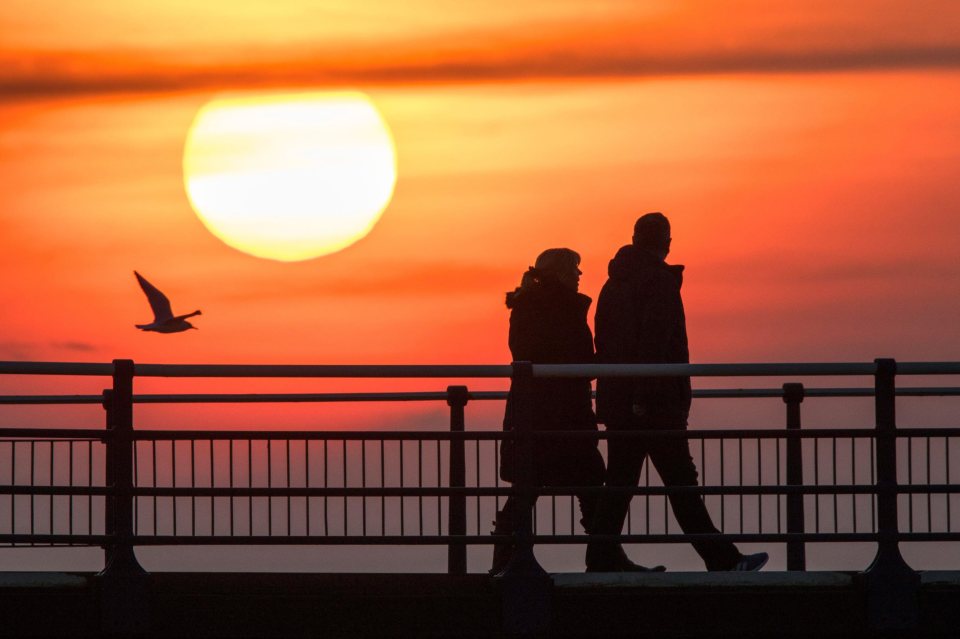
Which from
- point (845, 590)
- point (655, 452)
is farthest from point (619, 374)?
point (845, 590)

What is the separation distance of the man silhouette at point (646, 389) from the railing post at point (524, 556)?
1.71 ft

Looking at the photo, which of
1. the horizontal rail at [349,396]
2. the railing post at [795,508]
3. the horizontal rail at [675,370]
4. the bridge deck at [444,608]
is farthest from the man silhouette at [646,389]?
Result: the horizontal rail at [349,396]

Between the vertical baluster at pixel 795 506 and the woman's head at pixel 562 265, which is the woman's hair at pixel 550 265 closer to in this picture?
the woman's head at pixel 562 265

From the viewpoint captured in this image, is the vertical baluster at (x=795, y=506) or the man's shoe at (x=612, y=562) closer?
the man's shoe at (x=612, y=562)

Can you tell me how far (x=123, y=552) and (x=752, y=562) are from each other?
346cm

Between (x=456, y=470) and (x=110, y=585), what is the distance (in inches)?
104

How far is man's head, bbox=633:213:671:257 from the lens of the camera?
11922 mm

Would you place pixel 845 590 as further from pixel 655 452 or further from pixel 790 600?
pixel 655 452

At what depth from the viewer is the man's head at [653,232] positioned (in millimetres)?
11922

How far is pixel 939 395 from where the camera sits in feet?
45.7

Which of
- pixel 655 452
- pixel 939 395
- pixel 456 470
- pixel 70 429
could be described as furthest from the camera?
pixel 939 395

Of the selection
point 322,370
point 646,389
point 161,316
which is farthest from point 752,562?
point 161,316

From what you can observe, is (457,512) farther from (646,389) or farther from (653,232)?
(653,232)

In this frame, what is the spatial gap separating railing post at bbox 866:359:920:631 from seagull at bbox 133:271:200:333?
10362mm
